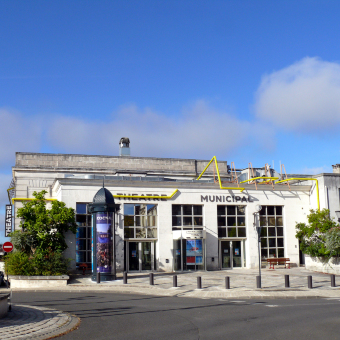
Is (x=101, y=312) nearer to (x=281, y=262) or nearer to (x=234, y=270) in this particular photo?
(x=234, y=270)

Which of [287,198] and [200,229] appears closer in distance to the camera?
[200,229]

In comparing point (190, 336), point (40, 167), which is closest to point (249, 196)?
point (40, 167)

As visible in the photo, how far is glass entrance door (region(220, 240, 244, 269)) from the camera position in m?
31.8

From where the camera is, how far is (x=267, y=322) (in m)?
11.5

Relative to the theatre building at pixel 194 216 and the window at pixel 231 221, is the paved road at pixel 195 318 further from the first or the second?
the window at pixel 231 221

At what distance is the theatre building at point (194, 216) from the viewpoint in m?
29.5

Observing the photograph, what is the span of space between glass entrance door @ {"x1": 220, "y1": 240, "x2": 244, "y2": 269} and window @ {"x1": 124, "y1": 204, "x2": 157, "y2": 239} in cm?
526

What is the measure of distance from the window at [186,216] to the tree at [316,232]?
7613 millimetres

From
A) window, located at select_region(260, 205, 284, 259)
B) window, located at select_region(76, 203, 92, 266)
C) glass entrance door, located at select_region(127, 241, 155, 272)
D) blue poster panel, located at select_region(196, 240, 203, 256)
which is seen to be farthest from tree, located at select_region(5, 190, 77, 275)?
window, located at select_region(260, 205, 284, 259)

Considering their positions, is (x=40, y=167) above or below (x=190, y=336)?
above

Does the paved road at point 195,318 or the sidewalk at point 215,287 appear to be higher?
the paved road at point 195,318

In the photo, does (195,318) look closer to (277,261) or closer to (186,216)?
(186,216)

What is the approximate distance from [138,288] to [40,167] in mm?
22662

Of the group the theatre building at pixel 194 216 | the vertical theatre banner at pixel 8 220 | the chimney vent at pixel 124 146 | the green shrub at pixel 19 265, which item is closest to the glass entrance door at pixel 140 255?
the theatre building at pixel 194 216
